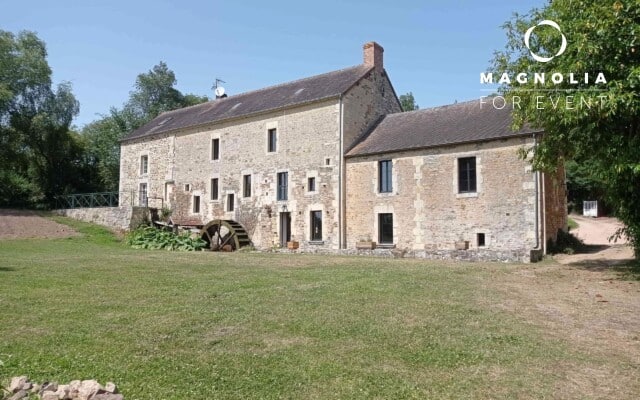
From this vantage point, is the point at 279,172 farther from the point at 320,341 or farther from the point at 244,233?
the point at 320,341

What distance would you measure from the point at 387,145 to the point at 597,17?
34.8ft

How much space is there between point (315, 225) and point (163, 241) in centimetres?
724

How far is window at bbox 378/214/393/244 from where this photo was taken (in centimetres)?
1920

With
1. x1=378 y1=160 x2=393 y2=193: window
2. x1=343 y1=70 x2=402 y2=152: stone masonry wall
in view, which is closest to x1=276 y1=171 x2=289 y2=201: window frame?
x1=343 y1=70 x2=402 y2=152: stone masonry wall

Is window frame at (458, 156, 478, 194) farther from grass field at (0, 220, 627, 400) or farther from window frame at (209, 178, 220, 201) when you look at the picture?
window frame at (209, 178, 220, 201)

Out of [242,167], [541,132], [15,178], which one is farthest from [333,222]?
[15,178]

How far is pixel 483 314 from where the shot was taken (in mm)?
6719

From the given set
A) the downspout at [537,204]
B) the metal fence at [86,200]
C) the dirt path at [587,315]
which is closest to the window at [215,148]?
the metal fence at [86,200]

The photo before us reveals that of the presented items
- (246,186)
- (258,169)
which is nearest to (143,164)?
(246,186)

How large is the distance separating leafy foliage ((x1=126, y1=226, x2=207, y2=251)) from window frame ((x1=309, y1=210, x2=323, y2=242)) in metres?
5.26

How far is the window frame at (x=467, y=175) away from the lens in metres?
17.1

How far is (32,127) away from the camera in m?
33.2

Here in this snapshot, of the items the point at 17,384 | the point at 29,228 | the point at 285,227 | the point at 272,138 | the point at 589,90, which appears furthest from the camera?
the point at 29,228

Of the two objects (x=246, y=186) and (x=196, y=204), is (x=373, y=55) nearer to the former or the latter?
(x=246, y=186)
